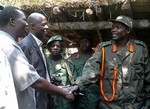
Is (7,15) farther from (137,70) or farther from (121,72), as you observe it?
(137,70)

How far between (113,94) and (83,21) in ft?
6.41

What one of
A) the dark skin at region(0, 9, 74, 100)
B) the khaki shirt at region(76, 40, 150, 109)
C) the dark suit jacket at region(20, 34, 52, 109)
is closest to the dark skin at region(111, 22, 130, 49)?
the khaki shirt at region(76, 40, 150, 109)

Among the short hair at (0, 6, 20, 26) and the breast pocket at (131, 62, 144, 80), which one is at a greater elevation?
the short hair at (0, 6, 20, 26)

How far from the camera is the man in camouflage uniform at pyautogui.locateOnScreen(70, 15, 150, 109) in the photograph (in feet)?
18.4

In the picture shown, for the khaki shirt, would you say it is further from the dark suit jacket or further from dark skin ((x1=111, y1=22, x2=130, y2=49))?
the dark suit jacket

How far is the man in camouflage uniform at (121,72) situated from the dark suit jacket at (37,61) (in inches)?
33.5

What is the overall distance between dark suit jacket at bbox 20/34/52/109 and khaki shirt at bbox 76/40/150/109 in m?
0.91

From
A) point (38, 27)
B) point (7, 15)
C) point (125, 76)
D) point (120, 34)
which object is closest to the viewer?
point (7, 15)

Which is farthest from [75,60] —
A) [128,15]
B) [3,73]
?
[3,73]

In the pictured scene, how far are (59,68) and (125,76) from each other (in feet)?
5.34

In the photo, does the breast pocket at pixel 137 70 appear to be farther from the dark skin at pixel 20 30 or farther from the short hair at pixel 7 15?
the short hair at pixel 7 15

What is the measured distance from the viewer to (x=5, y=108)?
2.93 m

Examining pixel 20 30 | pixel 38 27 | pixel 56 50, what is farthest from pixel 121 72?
pixel 20 30

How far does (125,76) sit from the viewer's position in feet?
18.5
